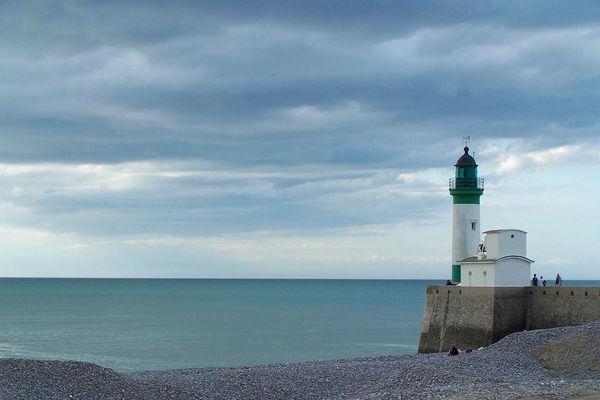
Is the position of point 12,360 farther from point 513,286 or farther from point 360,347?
point 360,347

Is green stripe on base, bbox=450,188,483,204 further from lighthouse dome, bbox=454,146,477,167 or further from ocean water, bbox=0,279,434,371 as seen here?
ocean water, bbox=0,279,434,371

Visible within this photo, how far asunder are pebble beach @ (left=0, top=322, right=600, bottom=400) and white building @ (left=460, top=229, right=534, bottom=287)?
511 cm

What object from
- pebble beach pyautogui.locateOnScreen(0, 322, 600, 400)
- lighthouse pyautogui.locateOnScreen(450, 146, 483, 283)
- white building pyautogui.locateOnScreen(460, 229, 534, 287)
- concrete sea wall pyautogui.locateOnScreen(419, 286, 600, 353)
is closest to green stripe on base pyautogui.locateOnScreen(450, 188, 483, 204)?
lighthouse pyautogui.locateOnScreen(450, 146, 483, 283)

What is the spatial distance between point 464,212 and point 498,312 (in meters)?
7.89

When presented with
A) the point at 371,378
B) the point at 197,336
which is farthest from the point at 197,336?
the point at 371,378

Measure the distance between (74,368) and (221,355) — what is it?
97.2 ft

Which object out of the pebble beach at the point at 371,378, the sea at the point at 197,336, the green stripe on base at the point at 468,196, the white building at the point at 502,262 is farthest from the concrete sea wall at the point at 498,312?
the sea at the point at 197,336

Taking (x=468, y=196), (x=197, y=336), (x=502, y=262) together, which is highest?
(x=468, y=196)

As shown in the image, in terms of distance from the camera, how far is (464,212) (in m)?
→ 45.1

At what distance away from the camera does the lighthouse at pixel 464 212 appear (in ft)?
146

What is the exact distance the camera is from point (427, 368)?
28.0 meters

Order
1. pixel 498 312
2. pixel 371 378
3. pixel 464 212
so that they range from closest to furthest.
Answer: pixel 371 378, pixel 498 312, pixel 464 212

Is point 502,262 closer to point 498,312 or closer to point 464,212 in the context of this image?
point 498,312

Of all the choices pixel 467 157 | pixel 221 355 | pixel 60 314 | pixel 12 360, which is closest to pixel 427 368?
pixel 12 360
